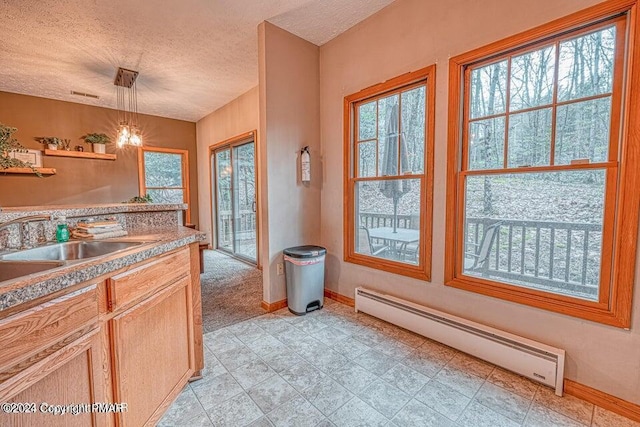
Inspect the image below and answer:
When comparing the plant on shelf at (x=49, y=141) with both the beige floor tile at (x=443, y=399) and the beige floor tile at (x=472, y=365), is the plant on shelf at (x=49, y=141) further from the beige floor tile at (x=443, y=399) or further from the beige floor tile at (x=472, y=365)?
the beige floor tile at (x=472, y=365)

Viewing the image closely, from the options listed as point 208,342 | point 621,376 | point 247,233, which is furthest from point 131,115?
point 621,376

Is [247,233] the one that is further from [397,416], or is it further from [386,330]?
[397,416]

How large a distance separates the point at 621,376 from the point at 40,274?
277 centimetres

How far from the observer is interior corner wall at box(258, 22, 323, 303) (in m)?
2.83

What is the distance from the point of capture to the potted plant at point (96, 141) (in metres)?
4.93

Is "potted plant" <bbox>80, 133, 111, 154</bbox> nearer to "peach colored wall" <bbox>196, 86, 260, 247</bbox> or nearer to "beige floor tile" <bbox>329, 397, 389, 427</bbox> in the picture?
"peach colored wall" <bbox>196, 86, 260, 247</bbox>

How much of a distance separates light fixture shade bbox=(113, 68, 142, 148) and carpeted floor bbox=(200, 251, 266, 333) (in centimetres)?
210

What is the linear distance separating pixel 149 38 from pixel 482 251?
3.85m

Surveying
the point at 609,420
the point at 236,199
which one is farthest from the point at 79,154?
the point at 609,420

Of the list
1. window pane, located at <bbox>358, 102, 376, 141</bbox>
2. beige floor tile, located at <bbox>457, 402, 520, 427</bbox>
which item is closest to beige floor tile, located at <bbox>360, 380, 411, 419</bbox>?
beige floor tile, located at <bbox>457, 402, 520, 427</bbox>

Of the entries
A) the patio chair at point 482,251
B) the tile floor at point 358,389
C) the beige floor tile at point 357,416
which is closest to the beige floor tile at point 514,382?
the tile floor at point 358,389

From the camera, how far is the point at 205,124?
591 centimetres

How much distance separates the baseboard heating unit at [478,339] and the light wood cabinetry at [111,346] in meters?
1.63

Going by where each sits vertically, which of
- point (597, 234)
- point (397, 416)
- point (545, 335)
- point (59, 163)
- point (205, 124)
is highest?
point (205, 124)
